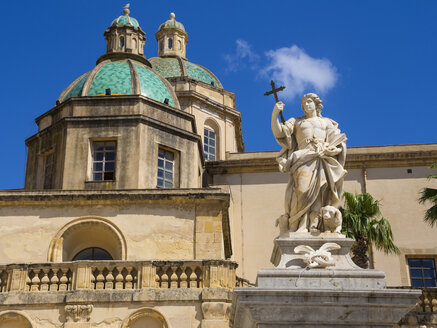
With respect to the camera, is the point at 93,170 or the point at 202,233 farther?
the point at 93,170

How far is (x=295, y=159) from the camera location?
34.9 ft

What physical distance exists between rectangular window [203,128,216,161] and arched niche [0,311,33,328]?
A: 17911 mm

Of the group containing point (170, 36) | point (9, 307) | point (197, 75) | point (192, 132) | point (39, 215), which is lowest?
point (9, 307)

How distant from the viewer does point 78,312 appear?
19594 millimetres

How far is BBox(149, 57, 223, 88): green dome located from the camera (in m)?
38.9

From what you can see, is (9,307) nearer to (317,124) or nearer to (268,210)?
(317,124)

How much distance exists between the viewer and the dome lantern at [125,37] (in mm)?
31250

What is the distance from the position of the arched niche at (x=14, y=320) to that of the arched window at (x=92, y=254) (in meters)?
4.93

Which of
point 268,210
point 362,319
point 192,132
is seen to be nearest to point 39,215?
point 192,132

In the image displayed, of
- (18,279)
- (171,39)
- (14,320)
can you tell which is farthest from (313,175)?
(171,39)

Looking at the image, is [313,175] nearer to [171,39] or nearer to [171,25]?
[171,39]

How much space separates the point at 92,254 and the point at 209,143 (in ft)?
44.4

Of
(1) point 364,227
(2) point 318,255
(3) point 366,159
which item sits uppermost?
(3) point 366,159

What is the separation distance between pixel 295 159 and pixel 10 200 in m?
15.3
